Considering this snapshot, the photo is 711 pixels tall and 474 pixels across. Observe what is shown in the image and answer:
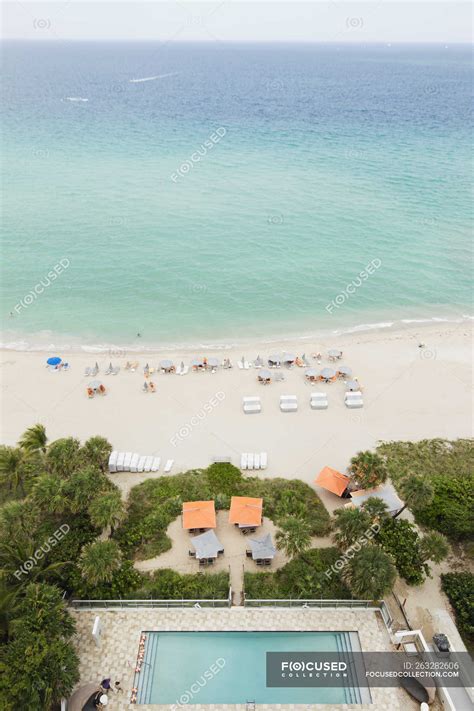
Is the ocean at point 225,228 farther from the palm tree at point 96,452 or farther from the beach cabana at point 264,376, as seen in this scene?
the palm tree at point 96,452

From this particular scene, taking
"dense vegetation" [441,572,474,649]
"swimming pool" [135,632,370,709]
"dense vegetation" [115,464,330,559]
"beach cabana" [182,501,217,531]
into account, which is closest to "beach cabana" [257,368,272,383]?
"dense vegetation" [115,464,330,559]

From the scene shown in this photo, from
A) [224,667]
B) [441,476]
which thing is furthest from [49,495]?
[441,476]

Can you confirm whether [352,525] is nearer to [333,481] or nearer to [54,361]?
[333,481]

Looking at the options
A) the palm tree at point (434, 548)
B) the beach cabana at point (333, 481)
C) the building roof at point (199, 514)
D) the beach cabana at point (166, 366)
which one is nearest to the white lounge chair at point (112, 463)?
the building roof at point (199, 514)

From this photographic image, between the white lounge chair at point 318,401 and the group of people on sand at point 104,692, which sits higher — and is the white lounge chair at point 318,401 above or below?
above

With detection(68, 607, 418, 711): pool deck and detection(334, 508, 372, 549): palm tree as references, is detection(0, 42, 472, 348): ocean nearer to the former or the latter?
detection(334, 508, 372, 549): palm tree

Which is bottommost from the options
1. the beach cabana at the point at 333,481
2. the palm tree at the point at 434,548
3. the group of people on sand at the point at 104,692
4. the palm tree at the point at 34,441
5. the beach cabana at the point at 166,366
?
the group of people on sand at the point at 104,692

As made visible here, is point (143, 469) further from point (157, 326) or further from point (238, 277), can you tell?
point (238, 277)
